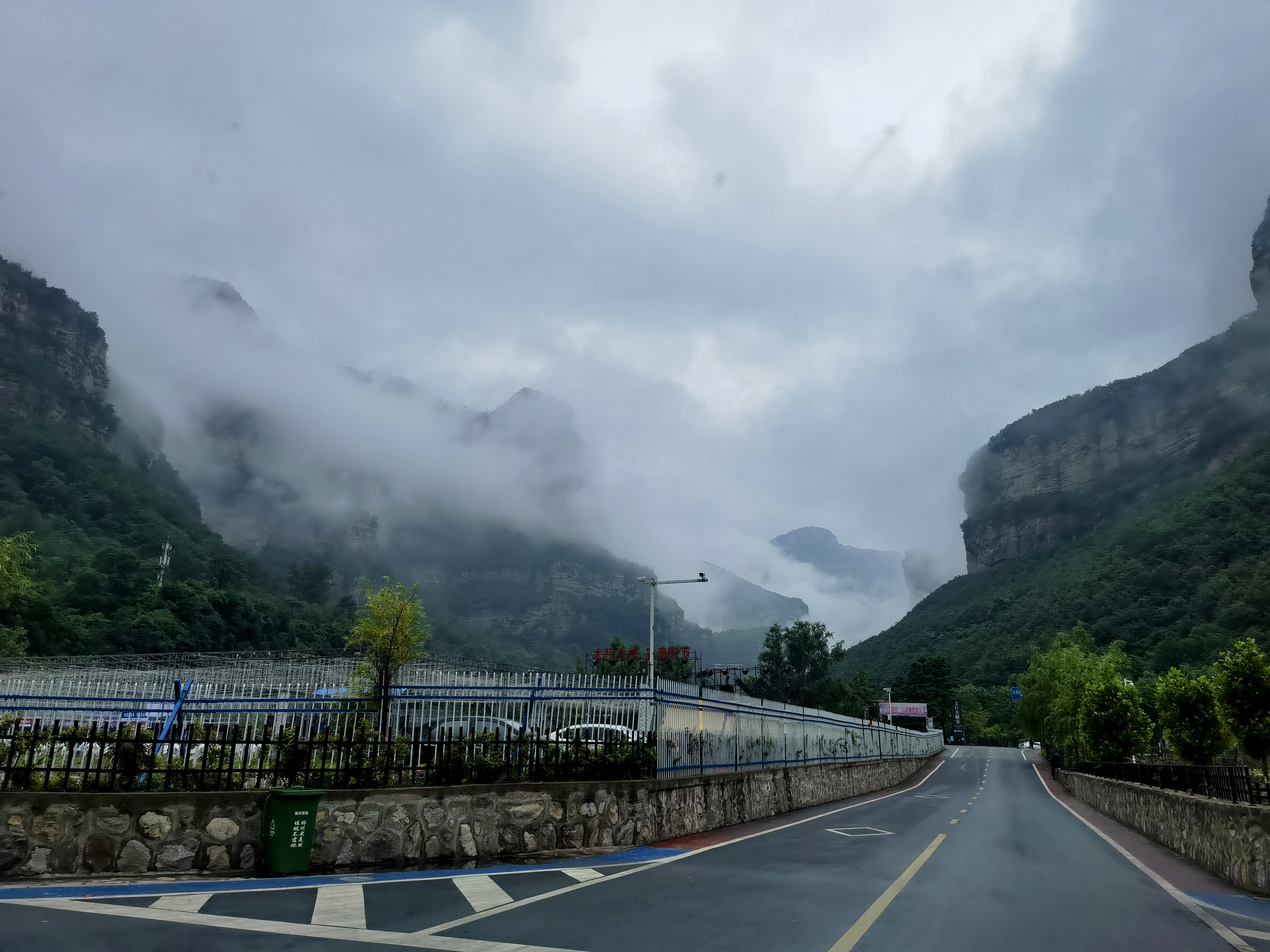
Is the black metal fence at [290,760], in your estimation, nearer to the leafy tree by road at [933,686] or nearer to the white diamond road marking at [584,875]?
the white diamond road marking at [584,875]

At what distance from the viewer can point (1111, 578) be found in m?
117

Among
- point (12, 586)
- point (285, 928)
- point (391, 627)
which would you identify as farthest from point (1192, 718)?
point (12, 586)

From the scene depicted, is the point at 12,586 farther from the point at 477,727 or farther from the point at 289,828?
the point at 289,828

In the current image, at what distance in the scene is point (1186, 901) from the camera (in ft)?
30.8

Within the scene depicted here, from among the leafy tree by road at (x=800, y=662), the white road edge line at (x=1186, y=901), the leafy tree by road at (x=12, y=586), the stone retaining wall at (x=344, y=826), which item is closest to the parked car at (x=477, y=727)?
the stone retaining wall at (x=344, y=826)

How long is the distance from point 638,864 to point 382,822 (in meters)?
3.52

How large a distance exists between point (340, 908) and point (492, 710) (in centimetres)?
502

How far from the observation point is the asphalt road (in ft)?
21.6

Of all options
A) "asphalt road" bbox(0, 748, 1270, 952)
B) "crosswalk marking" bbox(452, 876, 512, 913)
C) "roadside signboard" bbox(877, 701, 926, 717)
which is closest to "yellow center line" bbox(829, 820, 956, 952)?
"asphalt road" bbox(0, 748, 1270, 952)

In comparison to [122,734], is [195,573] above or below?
above

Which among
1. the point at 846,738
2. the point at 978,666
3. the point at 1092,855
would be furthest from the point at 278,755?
the point at 978,666

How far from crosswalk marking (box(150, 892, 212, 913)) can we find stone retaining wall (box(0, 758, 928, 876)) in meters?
1.29

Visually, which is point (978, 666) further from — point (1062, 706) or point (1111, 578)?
point (1062, 706)

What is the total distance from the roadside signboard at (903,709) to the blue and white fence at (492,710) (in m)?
93.4
